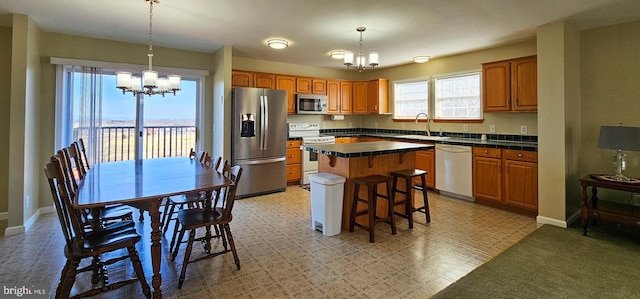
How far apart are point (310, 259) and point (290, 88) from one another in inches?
155

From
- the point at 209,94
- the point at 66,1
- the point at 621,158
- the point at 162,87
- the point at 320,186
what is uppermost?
the point at 66,1

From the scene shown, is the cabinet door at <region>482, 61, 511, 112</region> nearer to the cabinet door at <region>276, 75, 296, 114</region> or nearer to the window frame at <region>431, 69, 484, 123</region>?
the window frame at <region>431, 69, 484, 123</region>

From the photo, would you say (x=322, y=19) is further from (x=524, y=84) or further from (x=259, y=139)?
(x=524, y=84)

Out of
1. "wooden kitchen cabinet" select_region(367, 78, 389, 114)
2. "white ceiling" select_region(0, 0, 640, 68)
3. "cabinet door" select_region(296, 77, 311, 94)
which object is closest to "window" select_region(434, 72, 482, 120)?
"white ceiling" select_region(0, 0, 640, 68)

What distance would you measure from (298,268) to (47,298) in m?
1.73

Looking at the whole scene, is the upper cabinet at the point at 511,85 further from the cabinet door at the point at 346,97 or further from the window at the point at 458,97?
the cabinet door at the point at 346,97

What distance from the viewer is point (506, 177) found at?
13.8 feet

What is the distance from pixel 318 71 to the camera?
21.9ft

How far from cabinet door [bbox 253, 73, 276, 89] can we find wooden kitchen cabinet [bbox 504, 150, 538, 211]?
3.98m

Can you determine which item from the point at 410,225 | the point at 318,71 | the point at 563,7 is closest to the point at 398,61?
the point at 318,71

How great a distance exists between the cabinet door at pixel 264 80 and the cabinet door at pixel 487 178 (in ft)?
12.0

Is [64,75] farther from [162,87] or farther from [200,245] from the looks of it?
[200,245]

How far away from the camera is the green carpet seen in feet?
7.25

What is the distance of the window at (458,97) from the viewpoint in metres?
5.21
